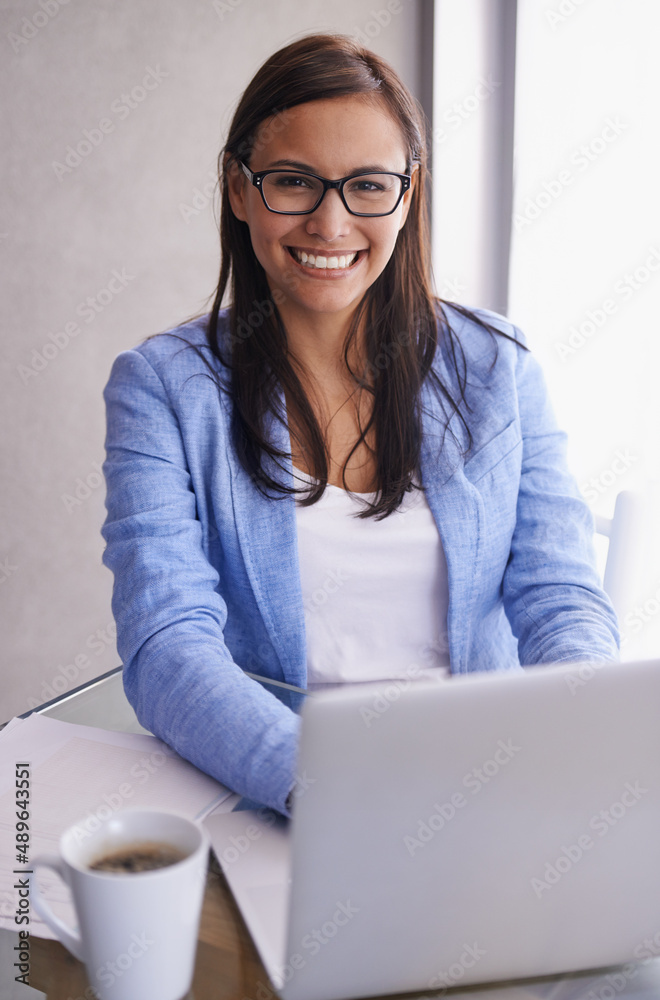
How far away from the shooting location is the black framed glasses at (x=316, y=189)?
1221mm

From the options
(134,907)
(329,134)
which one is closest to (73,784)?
(134,907)

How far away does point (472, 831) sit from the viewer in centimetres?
56

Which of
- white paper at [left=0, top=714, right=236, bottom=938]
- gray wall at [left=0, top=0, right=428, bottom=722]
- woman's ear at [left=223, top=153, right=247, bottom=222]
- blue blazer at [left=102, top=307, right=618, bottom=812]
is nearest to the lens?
white paper at [left=0, top=714, right=236, bottom=938]

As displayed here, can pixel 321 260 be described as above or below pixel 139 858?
above

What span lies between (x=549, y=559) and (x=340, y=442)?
14.5 inches

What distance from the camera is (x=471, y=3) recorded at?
8.27 ft

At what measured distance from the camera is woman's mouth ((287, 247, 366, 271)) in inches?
49.9

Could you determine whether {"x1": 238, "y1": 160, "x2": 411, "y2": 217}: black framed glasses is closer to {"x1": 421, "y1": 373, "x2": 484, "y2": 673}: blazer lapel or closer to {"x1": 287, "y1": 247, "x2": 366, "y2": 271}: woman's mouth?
{"x1": 287, "y1": 247, "x2": 366, "y2": 271}: woman's mouth

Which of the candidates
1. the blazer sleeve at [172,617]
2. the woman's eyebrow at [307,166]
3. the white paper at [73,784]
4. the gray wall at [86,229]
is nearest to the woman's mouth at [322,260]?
the woman's eyebrow at [307,166]

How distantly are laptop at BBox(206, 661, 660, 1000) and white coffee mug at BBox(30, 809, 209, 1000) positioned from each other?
0.07 metres

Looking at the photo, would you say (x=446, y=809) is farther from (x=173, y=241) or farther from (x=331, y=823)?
(x=173, y=241)

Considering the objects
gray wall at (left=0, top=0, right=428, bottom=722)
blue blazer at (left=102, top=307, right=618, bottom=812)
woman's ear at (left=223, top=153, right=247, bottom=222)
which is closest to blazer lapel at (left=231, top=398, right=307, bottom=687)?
blue blazer at (left=102, top=307, right=618, bottom=812)

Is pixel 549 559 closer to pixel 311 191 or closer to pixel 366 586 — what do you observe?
pixel 366 586

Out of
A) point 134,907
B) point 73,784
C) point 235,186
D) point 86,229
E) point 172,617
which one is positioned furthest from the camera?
point 86,229
